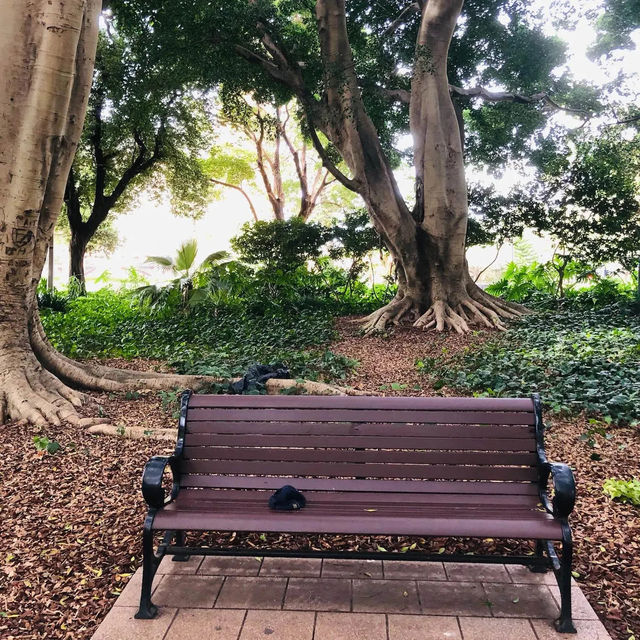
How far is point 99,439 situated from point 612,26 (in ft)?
41.0

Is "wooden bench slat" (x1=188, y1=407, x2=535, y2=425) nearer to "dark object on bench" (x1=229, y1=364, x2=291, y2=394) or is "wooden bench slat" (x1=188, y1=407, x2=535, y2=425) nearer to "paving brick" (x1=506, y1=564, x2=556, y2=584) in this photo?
"paving brick" (x1=506, y1=564, x2=556, y2=584)

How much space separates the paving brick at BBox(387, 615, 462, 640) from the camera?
2467mm

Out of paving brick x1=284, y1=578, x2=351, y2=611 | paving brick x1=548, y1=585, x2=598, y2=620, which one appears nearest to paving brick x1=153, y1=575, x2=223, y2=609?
paving brick x1=284, y1=578, x2=351, y2=611

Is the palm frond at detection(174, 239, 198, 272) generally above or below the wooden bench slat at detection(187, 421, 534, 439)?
above

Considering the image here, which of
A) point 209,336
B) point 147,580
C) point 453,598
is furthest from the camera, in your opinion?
point 209,336

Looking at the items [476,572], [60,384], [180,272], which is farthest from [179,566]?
[180,272]

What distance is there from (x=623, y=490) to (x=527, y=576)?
1223 mm

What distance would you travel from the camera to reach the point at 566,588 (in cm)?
253

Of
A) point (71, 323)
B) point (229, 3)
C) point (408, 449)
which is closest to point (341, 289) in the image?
point (71, 323)

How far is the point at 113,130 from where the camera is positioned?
55.8 feet

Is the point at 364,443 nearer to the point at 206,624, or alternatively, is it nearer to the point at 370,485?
the point at 370,485

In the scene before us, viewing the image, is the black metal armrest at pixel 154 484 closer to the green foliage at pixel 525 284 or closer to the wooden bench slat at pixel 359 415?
the wooden bench slat at pixel 359 415

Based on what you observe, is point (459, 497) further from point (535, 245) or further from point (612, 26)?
point (535, 245)

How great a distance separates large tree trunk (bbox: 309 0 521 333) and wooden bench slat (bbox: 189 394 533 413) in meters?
7.58
